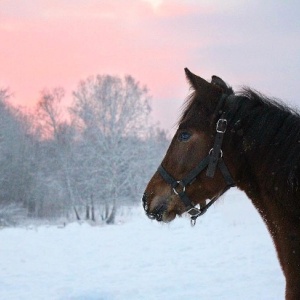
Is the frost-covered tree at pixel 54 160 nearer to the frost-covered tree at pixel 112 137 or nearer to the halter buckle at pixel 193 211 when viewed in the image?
the frost-covered tree at pixel 112 137

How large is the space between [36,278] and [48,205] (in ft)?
102

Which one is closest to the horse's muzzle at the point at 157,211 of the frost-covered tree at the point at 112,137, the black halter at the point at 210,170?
the black halter at the point at 210,170

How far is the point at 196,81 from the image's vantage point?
2850 millimetres

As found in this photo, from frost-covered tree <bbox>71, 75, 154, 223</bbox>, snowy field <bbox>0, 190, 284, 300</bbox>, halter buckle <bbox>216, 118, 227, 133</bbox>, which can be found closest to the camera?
halter buckle <bbox>216, 118, 227, 133</bbox>

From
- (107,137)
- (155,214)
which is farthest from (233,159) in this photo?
(107,137)

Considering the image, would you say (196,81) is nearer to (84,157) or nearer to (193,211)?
(193,211)

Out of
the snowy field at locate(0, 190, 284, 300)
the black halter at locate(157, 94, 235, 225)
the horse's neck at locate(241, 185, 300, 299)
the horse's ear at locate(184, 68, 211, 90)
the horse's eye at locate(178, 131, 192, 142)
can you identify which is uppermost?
the horse's ear at locate(184, 68, 211, 90)

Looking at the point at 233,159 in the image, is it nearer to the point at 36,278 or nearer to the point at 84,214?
the point at 36,278

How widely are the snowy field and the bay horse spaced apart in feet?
14.3

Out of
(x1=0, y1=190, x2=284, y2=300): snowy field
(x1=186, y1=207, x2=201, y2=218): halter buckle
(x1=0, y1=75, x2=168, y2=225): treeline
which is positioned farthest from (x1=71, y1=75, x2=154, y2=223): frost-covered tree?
(x1=186, y1=207, x2=201, y2=218): halter buckle

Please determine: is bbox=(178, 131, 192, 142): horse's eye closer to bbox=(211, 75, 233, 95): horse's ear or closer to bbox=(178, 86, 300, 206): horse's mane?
bbox=(178, 86, 300, 206): horse's mane

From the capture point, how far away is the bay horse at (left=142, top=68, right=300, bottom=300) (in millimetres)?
2602

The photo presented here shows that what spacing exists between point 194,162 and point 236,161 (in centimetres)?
24

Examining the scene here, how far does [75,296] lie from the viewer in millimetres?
7230
